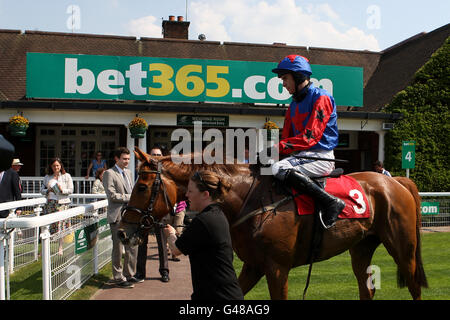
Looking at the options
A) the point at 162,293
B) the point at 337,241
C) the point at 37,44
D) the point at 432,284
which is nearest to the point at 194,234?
the point at 337,241

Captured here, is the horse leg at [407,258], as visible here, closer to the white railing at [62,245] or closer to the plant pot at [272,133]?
the white railing at [62,245]

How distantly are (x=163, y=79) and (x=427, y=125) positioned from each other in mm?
9837

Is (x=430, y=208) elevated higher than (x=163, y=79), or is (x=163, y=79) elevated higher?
(x=163, y=79)

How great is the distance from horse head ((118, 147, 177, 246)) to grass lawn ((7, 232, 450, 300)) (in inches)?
67.9

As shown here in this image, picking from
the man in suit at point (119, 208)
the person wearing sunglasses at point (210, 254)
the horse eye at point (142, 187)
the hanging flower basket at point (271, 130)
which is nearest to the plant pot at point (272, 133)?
the hanging flower basket at point (271, 130)

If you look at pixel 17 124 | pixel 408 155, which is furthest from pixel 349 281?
pixel 17 124

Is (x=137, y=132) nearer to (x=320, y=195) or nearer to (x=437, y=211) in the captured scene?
(x=437, y=211)

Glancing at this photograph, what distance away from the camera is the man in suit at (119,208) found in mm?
5848

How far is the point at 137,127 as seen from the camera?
1320 cm

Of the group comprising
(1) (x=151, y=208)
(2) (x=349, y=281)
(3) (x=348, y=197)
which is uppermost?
(3) (x=348, y=197)

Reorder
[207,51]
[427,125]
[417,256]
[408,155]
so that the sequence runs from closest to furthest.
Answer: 1. [417,256]
2. [408,155]
3. [427,125]
4. [207,51]

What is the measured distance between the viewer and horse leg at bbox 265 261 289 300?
3354 millimetres

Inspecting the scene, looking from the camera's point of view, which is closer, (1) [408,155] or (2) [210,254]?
(2) [210,254]

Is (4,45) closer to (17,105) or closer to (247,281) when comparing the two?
(17,105)
